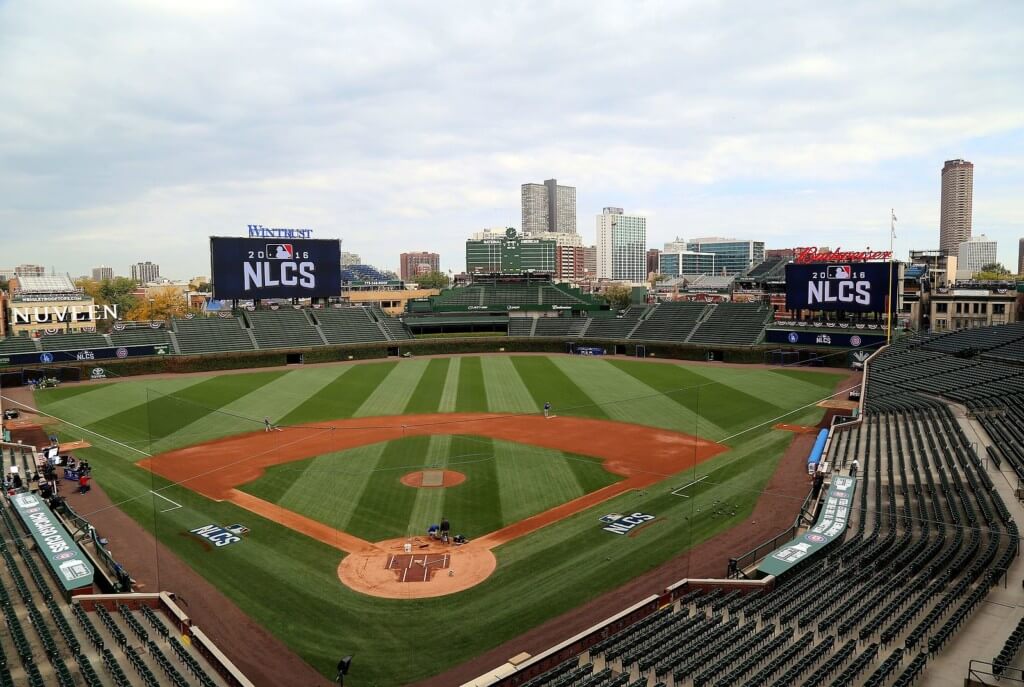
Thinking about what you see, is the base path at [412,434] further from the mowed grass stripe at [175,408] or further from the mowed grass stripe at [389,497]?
→ the mowed grass stripe at [175,408]

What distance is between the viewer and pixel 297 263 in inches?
2633

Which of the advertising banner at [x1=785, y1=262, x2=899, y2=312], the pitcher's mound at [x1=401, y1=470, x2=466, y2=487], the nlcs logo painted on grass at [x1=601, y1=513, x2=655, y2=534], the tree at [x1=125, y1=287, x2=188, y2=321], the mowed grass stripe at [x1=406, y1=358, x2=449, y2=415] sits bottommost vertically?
the nlcs logo painted on grass at [x1=601, y1=513, x2=655, y2=534]

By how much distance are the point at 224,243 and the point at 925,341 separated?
64.3 meters

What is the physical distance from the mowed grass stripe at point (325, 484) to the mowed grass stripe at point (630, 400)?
52.1 ft

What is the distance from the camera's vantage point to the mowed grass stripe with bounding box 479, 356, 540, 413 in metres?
42.0

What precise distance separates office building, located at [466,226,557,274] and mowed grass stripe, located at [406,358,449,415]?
2817 cm

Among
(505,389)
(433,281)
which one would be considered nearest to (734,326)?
(505,389)

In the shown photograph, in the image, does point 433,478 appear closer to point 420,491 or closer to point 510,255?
point 420,491

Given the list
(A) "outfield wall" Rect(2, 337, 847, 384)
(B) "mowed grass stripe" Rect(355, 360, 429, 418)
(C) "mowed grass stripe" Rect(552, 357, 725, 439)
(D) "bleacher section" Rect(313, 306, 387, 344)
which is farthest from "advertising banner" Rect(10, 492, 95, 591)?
(D) "bleacher section" Rect(313, 306, 387, 344)

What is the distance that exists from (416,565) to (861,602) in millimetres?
11993

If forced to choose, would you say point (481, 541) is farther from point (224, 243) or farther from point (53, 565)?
point (224, 243)

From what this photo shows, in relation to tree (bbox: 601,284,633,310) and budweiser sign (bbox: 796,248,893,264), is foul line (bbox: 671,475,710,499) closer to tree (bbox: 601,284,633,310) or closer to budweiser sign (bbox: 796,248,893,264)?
budweiser sign (bbox: 796,248,893,264)

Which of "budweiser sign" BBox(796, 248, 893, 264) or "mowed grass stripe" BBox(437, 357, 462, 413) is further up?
"budweiser sign" BBox(796, 248, 893, 264)

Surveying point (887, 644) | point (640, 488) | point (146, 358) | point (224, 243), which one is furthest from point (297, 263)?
point (887, 644)
